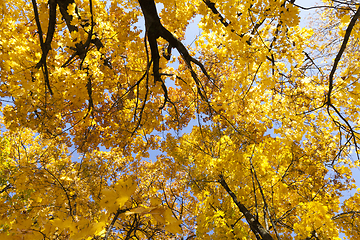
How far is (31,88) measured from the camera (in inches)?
111

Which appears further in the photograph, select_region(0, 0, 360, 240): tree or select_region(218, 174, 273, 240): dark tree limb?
select_region(218, 174, 273, 240): dark tree limb

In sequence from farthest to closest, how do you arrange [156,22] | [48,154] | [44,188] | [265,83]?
1. [48,154]
2. [44,188]
3. [265,83]
4. [156,22]

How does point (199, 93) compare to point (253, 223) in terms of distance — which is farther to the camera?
point (253, 223)

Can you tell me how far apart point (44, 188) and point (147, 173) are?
5.30 m

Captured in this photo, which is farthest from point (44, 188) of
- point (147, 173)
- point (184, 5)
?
point (184, 5)

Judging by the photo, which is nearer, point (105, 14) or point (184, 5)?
point (105, 14)

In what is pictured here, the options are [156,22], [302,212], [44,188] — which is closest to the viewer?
[156,22]

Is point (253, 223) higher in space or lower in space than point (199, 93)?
lower

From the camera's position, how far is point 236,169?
4.21 m

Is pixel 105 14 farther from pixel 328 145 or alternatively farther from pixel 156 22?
pixel 328 145

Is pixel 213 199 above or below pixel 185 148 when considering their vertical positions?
below

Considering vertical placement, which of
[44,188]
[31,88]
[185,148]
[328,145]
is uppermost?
[328,145]

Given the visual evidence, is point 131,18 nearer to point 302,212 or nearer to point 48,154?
point 302,212

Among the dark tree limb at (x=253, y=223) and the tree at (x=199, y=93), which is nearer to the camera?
the tree at (x=199, y=93)
